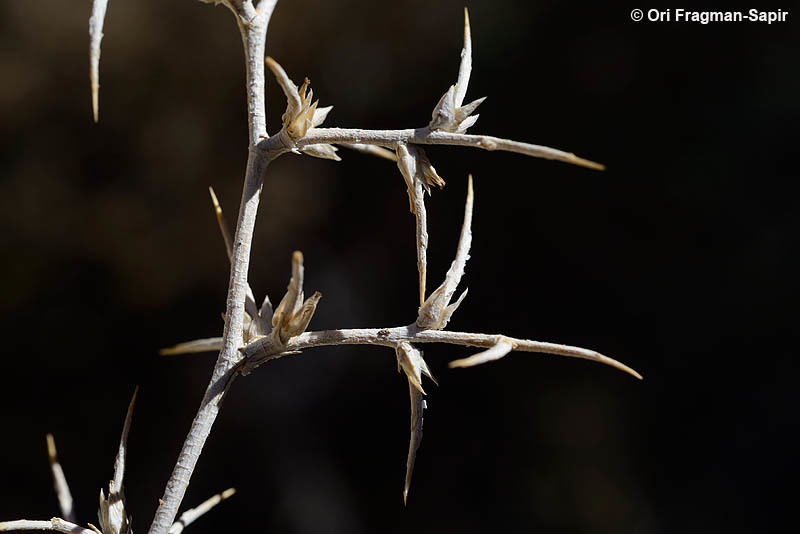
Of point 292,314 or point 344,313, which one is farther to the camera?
point 344,313

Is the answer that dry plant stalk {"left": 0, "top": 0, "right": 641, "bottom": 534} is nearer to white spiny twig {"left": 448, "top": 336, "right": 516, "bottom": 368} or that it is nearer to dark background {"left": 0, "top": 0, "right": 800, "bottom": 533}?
white spiny twig {"left": 448, "top": 336, "right": 516, "bottom": 368}

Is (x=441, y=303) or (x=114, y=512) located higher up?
(x=441, y=303)

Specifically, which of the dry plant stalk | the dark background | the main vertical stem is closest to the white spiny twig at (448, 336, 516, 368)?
the dry plant stalk

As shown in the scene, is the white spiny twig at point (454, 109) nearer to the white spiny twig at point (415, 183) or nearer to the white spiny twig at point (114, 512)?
the white spiny twig at point (415, 183)

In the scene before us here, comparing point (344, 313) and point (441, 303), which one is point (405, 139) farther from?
point (344, 313)

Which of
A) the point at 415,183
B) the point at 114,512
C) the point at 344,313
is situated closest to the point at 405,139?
the point at 415,183

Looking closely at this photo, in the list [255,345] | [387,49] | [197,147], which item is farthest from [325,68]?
[255,345]
